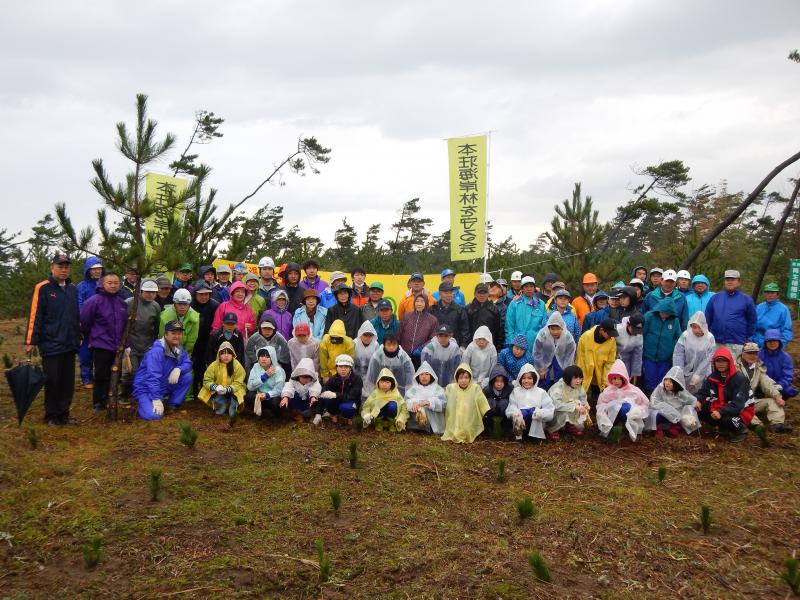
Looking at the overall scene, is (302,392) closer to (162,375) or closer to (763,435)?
(162,375)

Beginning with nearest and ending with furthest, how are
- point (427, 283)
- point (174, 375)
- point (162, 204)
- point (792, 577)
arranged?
point (792, 577), point (174, 375), point (162, 204), point (427, 283)

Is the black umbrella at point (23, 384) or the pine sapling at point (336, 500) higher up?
the black umbrella at point (23, 384)

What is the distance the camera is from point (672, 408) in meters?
6.80

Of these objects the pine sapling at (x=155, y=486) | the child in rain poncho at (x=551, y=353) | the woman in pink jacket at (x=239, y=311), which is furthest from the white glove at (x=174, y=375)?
the child in rain poncho at (x=551, y=353)

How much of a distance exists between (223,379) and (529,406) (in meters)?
3.65

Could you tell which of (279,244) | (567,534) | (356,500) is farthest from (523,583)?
(279,244)

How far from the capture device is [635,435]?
6.50m

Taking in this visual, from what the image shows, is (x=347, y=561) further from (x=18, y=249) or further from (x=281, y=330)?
(x=18, y=249)

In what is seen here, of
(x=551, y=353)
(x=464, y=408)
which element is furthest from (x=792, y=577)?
(x=551, y=353)

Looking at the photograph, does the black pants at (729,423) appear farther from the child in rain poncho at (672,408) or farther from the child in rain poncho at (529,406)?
the child in rain poncho at (529,406)

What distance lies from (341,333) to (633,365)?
3.74 metres

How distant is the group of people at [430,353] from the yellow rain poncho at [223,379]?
1.0 inches

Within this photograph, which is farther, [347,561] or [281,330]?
[281,330]

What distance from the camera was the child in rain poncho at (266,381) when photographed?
7000 mm
